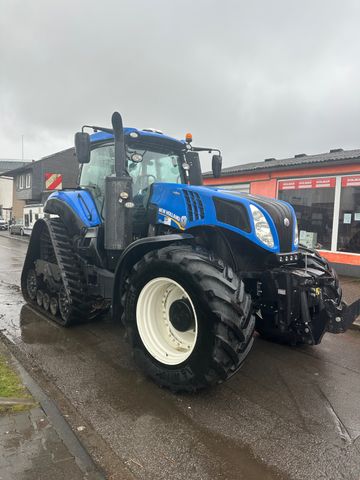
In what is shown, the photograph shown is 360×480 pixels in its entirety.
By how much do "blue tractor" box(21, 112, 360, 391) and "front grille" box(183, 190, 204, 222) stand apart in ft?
0.04

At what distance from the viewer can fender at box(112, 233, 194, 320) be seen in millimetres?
3579

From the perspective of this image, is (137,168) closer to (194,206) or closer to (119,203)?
(119,203)

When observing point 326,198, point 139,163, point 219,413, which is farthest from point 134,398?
point 326,198

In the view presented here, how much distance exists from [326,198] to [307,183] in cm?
70

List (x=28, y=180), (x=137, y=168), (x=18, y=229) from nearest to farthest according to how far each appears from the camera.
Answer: (x=137, y=168) → (x=18, y=229) → (x=28, y=180)

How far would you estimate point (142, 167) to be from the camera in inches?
187

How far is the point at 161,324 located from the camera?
3.79 meters

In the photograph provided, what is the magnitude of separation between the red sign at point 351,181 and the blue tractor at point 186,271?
604 cm

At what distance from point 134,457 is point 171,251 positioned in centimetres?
165

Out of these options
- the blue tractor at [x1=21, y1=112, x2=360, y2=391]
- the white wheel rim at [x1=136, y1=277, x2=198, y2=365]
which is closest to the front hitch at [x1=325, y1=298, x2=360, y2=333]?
the blue tractor at [x1=21, y1=112, x2=360, y2=391]

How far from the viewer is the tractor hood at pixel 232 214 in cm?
347

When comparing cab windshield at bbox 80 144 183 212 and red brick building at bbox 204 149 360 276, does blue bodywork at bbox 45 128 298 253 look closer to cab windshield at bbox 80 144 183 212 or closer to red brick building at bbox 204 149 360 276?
cab windshield at bbox 80 144 183 212

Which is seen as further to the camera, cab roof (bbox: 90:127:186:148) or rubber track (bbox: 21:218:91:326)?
rubber track (bbox: 21:218:91:326)

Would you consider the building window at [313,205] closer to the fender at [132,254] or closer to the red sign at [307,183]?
the red sign at [307,183]
